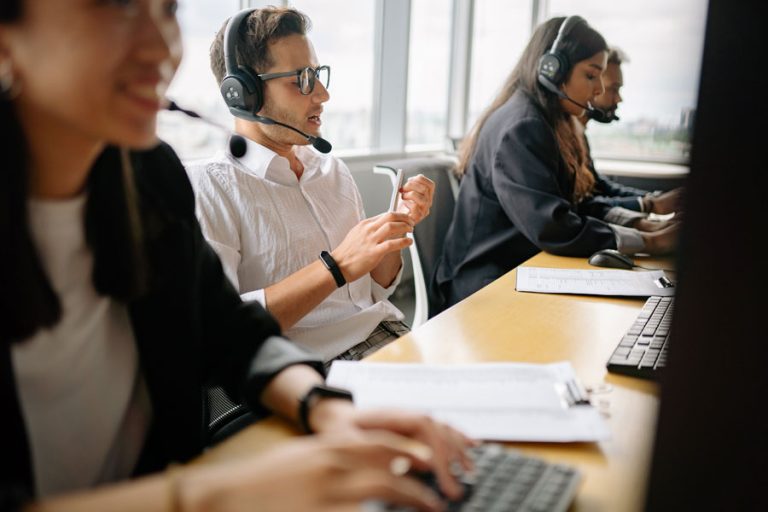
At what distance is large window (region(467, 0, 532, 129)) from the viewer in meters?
3.76

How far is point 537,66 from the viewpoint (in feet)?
7.11

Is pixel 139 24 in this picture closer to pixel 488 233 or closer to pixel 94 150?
pixel 94 150

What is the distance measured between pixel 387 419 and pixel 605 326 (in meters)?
0.68

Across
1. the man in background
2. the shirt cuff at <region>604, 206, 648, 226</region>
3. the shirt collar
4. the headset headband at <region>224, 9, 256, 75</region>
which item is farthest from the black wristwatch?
the man in background

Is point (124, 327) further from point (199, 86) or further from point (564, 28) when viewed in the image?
point (564, 28)

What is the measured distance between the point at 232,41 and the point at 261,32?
2.8 inches

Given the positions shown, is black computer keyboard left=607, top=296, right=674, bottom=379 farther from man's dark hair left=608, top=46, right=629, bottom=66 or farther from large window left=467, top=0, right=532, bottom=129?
large window left=467, top=0, right=532, bottom=129

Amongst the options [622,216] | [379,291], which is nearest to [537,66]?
[622,216]

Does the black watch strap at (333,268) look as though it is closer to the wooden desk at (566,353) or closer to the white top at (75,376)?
the wooden desk at (566,353)

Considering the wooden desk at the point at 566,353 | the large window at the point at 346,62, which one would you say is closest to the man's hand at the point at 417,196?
the wooden desk at the point at 566,353

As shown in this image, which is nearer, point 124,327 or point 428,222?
point 124,327

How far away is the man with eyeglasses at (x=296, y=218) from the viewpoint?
1293 millimetres

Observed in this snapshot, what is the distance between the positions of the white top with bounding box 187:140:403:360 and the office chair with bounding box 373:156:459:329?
0.27m

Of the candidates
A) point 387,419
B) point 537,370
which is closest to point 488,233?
point 537,370
